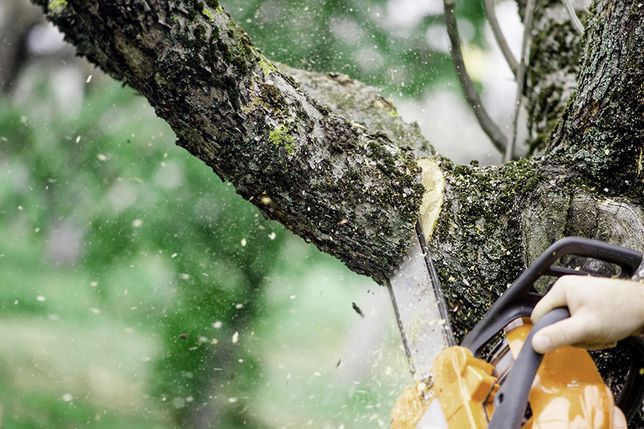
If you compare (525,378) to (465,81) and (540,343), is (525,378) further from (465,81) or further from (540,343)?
(465,81)

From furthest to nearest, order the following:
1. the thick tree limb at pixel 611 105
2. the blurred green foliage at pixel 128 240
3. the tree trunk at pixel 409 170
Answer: the blurred green foliage at pixel 128 240 < the thick tree limb at pixel 611 105 < the tree trunk at pixel 409 170

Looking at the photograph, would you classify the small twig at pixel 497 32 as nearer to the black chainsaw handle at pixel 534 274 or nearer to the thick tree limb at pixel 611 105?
the thick tree limb at pixel 611 105

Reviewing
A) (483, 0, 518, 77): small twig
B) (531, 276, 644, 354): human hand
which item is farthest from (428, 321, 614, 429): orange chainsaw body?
(483, 0, 518, 77): small twig

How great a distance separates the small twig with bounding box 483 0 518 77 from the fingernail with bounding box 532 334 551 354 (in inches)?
85.3

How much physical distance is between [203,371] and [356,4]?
2.65m

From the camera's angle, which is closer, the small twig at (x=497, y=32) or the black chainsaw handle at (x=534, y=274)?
the black chainsaw handle at (x=534, y=274)

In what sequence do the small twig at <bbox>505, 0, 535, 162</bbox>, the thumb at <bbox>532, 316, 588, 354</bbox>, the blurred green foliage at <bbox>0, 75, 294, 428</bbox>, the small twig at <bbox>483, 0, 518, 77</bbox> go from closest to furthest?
the thumb at <bbox>532, 316, 588, 354</bbox> → the small twig at <bbox>505, 0, 535, 162</bbox> → the small twig at <bbox>483, 0, 518, 77</bbox> → the blurred green foliage at <bbox>0, 75, 294, 428</bbox>

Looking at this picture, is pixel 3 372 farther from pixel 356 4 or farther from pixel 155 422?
pixel 356 4

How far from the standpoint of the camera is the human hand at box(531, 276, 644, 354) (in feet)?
3.39

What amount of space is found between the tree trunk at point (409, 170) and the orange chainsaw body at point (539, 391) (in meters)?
0.38

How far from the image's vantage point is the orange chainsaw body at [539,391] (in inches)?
42.6

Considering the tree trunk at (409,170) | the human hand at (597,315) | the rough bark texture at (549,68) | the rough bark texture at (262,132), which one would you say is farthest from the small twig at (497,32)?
the human hand at (597,315)

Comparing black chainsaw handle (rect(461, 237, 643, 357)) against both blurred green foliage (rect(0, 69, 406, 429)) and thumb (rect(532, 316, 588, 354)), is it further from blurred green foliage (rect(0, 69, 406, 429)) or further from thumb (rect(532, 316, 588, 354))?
blurred green foliage (rect(0, 69, 406, 429))

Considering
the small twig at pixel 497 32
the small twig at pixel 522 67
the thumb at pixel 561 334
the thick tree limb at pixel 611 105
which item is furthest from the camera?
the small twig at pixel 497 32
